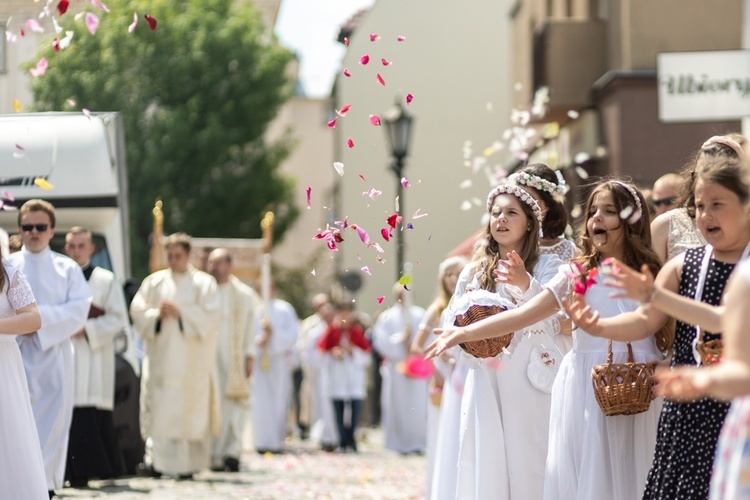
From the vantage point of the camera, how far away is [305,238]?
54750 mm

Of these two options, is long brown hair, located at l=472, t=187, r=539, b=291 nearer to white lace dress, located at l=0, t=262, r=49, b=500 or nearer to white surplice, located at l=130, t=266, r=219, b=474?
white lace dress, located at l=0, t=262, r=49, b=500

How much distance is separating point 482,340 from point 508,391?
0.68 m

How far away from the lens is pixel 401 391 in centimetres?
2038

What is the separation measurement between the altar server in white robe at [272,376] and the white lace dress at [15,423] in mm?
11840

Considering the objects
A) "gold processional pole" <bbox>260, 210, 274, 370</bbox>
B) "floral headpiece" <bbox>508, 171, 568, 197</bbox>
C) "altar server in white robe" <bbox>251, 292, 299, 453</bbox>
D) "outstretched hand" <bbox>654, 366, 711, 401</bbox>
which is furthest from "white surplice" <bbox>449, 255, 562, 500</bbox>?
"gold processional pole" <bbox>260, 210, 274, 370</bbox>

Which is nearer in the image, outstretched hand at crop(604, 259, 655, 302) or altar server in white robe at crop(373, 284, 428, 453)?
outstretched hand at crop(604, 259, 655, 302)

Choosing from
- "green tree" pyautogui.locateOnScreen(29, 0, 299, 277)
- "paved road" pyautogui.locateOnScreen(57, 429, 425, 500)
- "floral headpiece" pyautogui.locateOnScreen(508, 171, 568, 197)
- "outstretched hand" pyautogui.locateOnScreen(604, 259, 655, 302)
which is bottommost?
"paved road" pyautogui.locateOnScreen(57, 429, 425, 500)

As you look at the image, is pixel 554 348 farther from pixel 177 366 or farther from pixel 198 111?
pixel 198 111

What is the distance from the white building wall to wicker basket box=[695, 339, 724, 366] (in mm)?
33123

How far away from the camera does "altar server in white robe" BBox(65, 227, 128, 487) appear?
12172 mm

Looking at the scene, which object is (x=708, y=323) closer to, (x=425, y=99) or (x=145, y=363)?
(x=145, y=363)

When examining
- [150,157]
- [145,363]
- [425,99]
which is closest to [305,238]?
[425,99]

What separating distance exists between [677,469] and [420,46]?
118 feet

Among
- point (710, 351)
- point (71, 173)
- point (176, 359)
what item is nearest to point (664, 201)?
point (710, 351)
